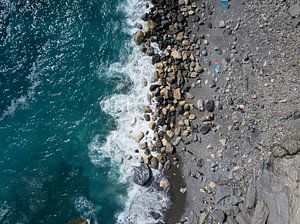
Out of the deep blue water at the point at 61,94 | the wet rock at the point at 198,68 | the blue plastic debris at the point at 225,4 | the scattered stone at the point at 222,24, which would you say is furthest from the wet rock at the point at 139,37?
the blue plastic debris at the point at 225,4

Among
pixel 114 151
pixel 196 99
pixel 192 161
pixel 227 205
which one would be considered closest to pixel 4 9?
pixel 114 151

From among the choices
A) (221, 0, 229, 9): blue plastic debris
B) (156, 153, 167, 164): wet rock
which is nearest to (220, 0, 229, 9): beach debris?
(221, 0, 229, 9): blue plastic debris

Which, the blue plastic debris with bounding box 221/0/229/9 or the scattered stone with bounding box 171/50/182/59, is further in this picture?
the scattered stone with bounding box 171/50/182/59

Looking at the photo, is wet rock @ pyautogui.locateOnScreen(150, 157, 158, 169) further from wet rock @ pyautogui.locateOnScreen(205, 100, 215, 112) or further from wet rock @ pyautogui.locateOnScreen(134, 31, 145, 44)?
wet rock @ pyautogui.locateOnScreen(134, 31, 145, 44)

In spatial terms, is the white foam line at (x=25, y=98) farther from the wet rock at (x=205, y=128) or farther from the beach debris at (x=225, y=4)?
the beach debris at (x=225, y=4)

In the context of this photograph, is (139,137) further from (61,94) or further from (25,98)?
(25,98)

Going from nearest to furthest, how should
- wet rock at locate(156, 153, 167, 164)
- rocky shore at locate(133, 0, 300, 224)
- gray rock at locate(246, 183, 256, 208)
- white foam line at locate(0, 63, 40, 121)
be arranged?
rocky shore at locate(133, 0, 300, 224) → gray rock at locate(246, 183, 256, 208) → wet rock at locate(156, 153, 167, 164) → white foam line at locate(0, 63, 40, 121)
